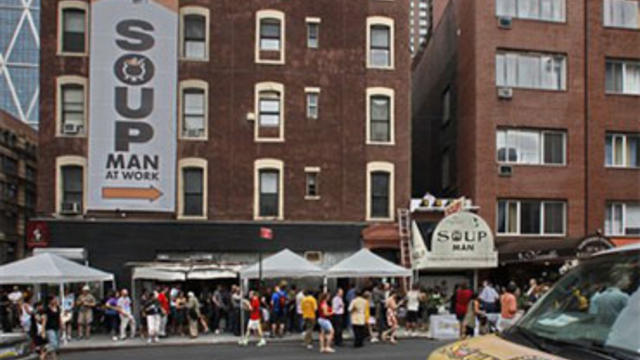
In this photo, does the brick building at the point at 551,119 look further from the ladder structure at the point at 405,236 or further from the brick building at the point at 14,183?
the brick building at the point at 14,183

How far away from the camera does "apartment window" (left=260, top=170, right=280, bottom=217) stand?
2978 centimetres

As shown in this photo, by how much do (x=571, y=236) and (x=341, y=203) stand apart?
1023 cm

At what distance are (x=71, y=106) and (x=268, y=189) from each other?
8.61 metres

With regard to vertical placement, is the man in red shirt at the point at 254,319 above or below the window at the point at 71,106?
below

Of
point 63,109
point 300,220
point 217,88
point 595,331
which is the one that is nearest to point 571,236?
point 300,220

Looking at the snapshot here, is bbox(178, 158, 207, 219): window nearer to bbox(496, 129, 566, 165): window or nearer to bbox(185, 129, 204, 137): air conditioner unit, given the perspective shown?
bbox(185, 129, 204, 137): air conditioner unit

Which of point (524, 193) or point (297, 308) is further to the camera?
point (524, 193)

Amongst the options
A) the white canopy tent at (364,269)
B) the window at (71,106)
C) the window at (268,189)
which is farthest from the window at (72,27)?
the white canopy tent at (364,269)

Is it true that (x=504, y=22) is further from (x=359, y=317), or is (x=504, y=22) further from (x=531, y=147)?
(x=359, y=317)

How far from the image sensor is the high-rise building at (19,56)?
132 m

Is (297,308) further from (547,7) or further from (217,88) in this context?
(547,7)

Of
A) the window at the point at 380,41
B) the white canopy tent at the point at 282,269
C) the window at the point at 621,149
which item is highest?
the window at the point at 380,41

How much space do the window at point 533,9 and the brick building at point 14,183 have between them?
114 feet

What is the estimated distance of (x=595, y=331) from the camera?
137 inches
